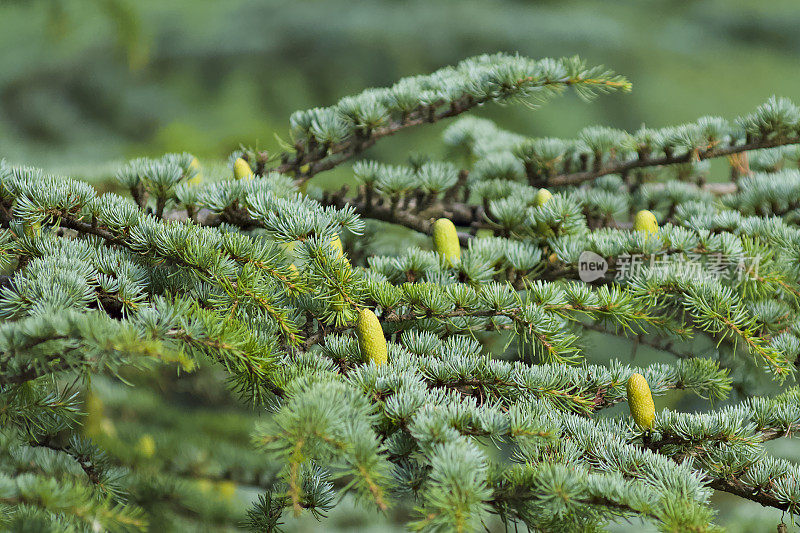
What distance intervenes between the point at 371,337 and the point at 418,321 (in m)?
0.11

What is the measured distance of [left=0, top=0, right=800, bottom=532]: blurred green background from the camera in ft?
8.05

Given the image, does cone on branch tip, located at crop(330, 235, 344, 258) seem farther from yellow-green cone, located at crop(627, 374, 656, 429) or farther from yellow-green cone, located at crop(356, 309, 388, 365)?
yellow-green cone, located at crop(627, 374, 656, 429)

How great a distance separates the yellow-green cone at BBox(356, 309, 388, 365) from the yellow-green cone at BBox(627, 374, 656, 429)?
19 cm

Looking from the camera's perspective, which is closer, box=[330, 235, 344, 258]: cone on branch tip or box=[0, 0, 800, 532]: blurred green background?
box=[330, 235, 344, 258]: cone on branch tip

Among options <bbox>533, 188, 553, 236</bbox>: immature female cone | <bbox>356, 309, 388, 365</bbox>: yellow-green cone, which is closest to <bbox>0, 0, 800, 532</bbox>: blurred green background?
<bbox>533, 188, 553, 236</bbox>: immature female cone

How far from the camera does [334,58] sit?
2.58 metres

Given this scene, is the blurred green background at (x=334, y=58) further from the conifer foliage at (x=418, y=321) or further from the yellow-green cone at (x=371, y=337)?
the yellow-green cone at (x=371, y=337)

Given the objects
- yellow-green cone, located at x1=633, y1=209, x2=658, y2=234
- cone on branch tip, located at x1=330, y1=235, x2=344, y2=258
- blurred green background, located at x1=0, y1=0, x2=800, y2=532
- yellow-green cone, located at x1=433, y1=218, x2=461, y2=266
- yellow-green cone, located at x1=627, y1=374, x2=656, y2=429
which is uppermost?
blurred green background, located at x1=0, y1=0, x2=800, y2=532

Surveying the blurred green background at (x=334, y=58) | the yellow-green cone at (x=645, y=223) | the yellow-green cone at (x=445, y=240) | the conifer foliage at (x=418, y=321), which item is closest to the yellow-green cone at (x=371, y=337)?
the conifer foliage at (x=418, y=321)

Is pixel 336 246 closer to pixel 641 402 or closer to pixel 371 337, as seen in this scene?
pixel 371 337

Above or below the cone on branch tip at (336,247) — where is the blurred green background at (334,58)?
above

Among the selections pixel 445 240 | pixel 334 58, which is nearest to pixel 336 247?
pixel 445 240

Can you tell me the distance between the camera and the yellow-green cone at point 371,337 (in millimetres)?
483

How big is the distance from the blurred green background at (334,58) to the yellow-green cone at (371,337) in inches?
71.0
